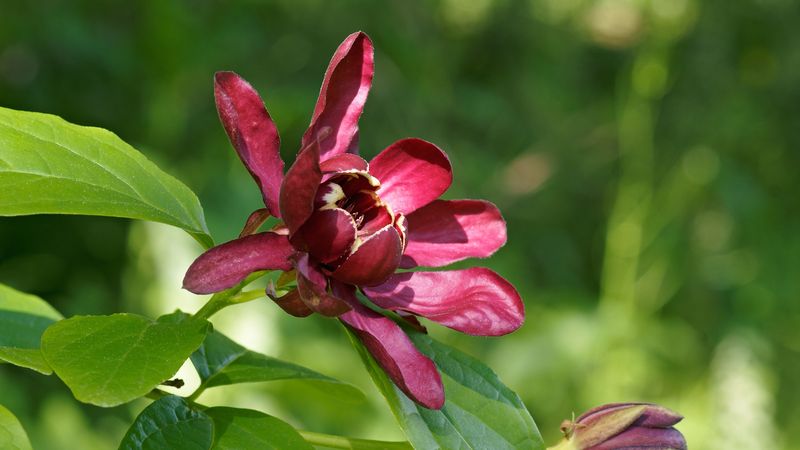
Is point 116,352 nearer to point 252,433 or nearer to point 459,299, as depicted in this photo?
point 252,433

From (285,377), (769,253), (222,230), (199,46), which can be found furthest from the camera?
(769,253)

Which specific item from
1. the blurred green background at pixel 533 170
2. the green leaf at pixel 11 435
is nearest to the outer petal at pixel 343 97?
the green leaf at pixel 11 435

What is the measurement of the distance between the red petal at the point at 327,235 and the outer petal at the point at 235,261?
1 centimetres

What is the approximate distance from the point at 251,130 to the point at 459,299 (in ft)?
0.61

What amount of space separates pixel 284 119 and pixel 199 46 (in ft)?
1.39

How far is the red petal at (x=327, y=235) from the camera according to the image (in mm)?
674

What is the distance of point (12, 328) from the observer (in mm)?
841

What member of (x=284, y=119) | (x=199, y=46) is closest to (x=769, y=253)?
(x=284, y=119)

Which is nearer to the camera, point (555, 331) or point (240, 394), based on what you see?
point (240, 394)

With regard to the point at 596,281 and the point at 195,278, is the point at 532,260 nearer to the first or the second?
the point at 596,281

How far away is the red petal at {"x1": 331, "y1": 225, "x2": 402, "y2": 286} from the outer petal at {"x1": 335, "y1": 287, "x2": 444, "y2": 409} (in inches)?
1.1

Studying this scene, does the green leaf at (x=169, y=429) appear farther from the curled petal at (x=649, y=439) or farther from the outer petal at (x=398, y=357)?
the curled petal at (x=649, y=439)

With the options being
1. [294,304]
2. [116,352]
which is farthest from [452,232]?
[116,352]

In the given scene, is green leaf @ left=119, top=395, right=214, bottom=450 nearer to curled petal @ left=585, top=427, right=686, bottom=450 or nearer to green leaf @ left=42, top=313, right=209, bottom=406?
green leaf @ left=42, top=313, right=209, bottom=406
